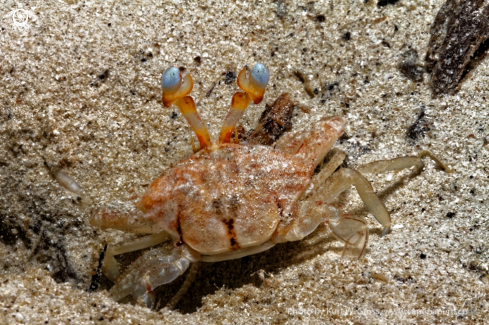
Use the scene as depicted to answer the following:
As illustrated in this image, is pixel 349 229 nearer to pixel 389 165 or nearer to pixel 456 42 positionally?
pixel 389 165

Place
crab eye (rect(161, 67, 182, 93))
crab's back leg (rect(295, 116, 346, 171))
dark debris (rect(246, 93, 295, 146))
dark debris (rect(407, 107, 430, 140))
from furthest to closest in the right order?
dark debris (rect(246, 93, 295, 146)) → dark debris (rect(407, 107, 430, 140)) → crab's back leg (rect(295, 116, 346, 171)) → crab eye (rect(161, 67, 182, 93))

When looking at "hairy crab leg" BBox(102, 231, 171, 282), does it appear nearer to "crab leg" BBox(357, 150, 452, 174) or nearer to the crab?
the crab

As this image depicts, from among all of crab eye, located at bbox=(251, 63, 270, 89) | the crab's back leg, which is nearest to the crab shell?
the crab's back leg

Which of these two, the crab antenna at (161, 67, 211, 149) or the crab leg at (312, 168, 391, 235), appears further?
the crab leg at (312, 168, 391, 235)

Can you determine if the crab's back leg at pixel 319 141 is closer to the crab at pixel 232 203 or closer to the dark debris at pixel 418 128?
the crab at pixel 232 203

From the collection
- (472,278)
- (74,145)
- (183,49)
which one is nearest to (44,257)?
(74,145)

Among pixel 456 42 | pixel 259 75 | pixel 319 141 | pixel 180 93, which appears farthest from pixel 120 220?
pixel 456 42

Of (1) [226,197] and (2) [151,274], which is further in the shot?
(2) [151,274]

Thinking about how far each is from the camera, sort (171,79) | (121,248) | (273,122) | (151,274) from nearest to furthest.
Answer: (171,79)
(151,274)
(121,248)
(273,122)
